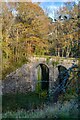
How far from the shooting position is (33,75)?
2873 millimetres

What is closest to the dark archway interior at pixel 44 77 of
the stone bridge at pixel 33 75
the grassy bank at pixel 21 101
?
the stone bridge at pixel 33 75

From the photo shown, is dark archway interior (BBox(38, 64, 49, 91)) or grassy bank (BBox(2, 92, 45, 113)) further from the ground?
dark archway interior (BBox(38, 64, 49, 91))

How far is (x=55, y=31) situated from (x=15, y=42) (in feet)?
1.91

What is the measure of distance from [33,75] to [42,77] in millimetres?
141

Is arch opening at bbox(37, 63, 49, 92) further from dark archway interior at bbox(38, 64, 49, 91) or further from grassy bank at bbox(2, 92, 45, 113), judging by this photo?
grassy bank at bbox(2, 92, 45, 113)

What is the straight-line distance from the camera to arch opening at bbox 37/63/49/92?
8.80ft

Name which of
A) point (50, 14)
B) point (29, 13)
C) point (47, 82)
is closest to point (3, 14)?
point (29, 13)

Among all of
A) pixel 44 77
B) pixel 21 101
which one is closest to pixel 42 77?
pixel 44 77

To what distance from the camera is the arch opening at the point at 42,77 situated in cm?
268

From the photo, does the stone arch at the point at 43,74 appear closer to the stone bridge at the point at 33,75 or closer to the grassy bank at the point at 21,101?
the stone bridge at the point at 33,75

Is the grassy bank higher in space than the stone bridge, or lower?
lower

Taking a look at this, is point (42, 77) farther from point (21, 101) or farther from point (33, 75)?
point (21, 101)

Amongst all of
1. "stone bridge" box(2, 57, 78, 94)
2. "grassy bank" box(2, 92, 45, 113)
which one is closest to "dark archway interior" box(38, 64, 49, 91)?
"stone bridge" box(2, 57, 78, 94)

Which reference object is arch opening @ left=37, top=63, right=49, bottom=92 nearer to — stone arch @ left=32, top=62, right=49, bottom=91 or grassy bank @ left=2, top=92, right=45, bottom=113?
stone arch @ left=32, top=62, right=49, bottom=91
